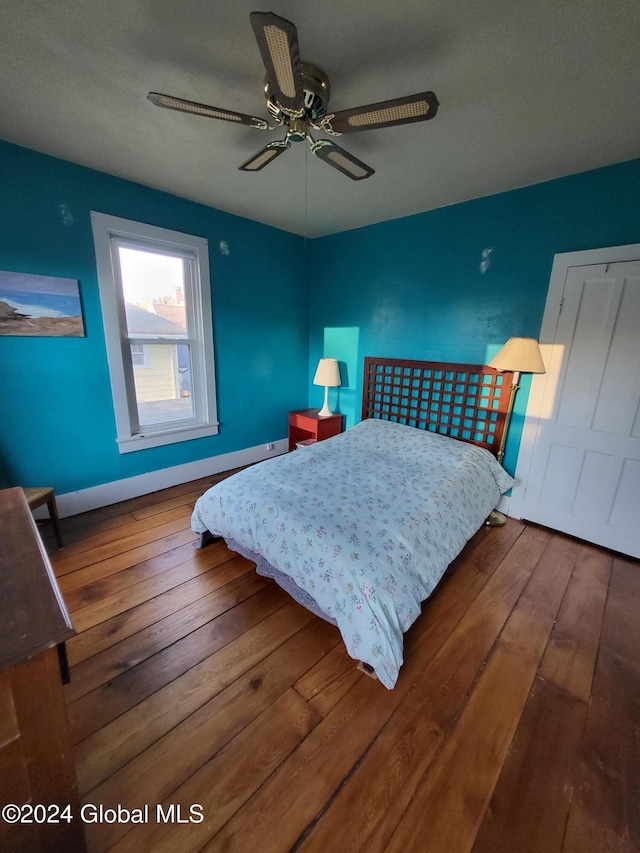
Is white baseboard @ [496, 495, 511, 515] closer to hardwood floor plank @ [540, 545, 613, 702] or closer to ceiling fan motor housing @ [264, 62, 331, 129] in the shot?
hardwood floor plank @ [540, 545, 613, 702]

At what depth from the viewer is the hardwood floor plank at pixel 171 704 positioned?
3.68ft

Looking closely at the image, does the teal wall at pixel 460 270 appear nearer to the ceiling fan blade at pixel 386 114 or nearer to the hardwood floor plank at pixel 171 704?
the ceiling fan blade at pixel 386 114

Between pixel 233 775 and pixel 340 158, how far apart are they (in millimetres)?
2560

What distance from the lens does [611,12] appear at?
1088 mm

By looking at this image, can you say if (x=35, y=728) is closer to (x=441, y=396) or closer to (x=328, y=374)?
(x=441, y=396)

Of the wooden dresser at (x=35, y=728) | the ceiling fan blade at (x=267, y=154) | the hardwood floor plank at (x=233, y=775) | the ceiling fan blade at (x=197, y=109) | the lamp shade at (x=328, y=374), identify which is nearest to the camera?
the wooden dresser at (x=35, y=728)

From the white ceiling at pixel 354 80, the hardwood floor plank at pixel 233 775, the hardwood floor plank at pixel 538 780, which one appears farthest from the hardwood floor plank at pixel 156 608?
the white ceiling at pixel 354 80

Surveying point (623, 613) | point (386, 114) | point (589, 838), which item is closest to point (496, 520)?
point (623, 613)

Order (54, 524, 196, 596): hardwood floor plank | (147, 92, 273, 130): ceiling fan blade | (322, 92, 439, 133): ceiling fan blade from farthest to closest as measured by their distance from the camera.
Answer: (54, 524, 196, 596): hardwood floor plank, (147, 92, 273, 130): ceiling fan blade, (322, 92, 439, 133): ceiling fan blade

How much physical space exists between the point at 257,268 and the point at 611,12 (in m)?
2.80

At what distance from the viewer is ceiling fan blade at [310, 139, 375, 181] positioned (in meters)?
1.45

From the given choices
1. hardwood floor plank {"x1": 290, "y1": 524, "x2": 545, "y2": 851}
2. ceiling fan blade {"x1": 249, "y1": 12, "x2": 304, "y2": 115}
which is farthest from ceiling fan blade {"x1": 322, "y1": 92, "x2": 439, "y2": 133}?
hardwood floor plank {"x1": 290, "y1": 524, "x2": 545, "y2": 851}

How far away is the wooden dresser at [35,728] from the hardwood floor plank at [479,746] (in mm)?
904

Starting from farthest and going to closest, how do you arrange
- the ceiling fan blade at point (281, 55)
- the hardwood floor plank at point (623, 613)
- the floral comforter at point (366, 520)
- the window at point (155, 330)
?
the window at point (155, 330), the hardwood floor plank at point (623, 613), the floral comforter at point (366, 520), the ceiling fan blade at point (281, 55)
